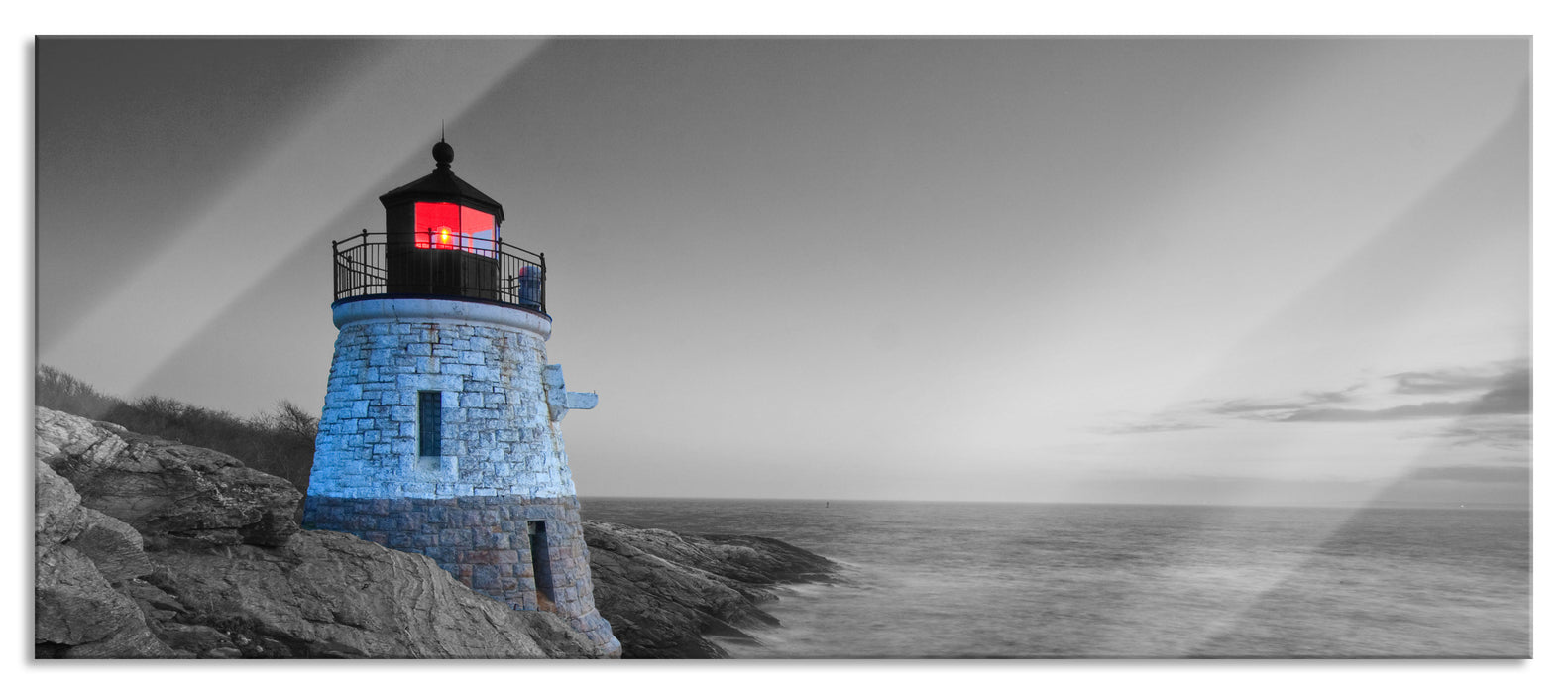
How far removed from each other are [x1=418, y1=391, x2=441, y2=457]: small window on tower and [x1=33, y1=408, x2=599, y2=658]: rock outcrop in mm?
817

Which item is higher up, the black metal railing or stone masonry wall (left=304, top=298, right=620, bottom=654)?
the black metal railing

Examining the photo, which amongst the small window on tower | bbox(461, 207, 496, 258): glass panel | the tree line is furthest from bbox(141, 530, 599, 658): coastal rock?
bbox(461, 207, 496, 258): glass panel

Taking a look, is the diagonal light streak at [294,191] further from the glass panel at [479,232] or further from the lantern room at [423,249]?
the glass panel at [479,232]

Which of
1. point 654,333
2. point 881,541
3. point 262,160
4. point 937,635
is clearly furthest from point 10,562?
point 881,541

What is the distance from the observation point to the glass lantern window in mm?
5883

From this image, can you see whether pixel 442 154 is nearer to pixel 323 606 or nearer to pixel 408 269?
pixel 408 269

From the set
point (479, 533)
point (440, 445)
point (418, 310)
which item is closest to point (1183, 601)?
point (479, 533)

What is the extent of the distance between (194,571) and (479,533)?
164cm

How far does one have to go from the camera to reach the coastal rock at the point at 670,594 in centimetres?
820

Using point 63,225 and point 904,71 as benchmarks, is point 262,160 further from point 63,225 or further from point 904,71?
point 904,71

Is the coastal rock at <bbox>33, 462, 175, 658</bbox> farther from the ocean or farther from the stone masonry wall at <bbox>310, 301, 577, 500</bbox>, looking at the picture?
the ocean

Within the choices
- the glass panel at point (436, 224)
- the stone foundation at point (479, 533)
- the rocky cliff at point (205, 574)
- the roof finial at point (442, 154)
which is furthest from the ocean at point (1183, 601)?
the roof finial at point (442, 154)

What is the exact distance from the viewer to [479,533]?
18.9 feet

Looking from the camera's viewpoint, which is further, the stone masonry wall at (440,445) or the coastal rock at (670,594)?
the coastal rock at (670,594)
